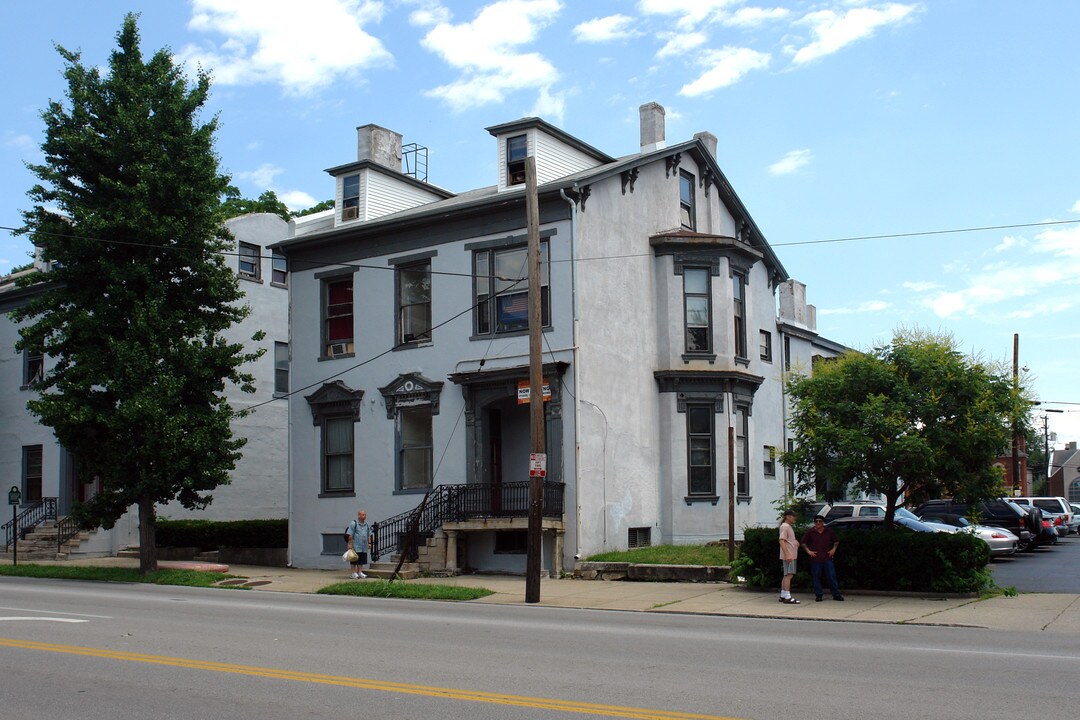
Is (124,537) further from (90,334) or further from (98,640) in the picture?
(98,640)

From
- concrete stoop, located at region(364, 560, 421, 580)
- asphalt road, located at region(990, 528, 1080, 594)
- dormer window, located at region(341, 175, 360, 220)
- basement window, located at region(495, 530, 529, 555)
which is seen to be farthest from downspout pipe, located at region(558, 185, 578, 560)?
asphalt road, located at region(990, 528, 1080, 594)

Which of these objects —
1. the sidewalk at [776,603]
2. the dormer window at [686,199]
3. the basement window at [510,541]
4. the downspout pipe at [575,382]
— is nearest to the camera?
the sidewalk at [776,603]

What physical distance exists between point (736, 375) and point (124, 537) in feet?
65.9

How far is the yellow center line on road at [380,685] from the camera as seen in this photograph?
26.7 ft

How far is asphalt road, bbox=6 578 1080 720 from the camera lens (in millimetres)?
8469

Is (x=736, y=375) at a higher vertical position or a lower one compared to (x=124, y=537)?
higher

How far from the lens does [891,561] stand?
19.1m

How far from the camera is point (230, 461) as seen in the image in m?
26.3

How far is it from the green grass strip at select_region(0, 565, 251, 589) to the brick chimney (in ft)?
44.3

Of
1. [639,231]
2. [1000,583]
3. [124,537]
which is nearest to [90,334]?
[124,537]

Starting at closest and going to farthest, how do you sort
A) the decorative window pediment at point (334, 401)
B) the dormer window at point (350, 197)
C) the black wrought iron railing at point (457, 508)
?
the black wrought iron railing at point (457, 508)
the decorative window pediment at point (334, 401)
the dormer window at point (350, 197)

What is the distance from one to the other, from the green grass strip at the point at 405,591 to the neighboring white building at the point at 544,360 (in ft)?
10.3

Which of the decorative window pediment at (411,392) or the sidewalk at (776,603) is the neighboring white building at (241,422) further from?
the sidewalk at (776,603)

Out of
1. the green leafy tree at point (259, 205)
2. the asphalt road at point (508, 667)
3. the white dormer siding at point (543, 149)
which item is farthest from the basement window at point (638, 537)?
the green leafy tree at point (259, 205)
